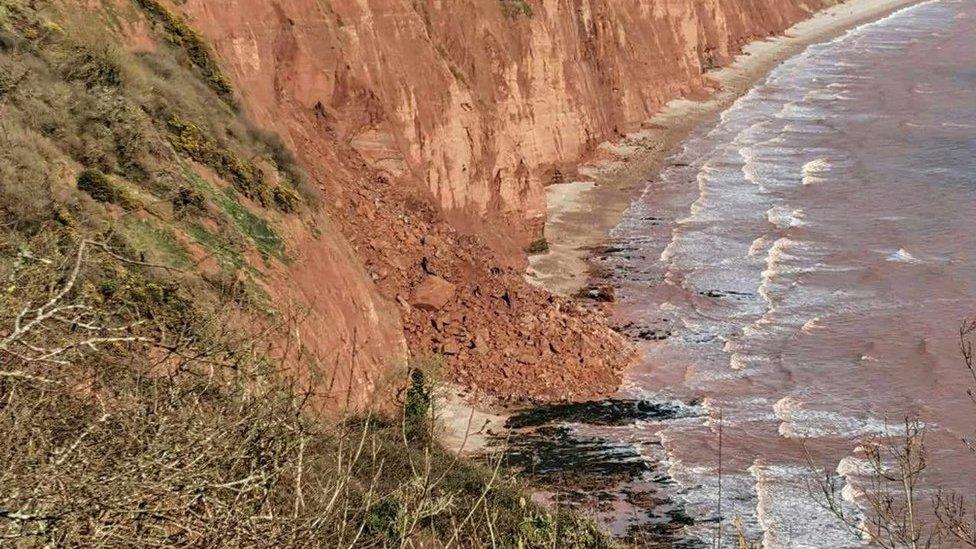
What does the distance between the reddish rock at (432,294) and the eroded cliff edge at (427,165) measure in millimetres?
46

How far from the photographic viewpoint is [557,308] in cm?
3089

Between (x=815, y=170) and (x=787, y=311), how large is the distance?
727 inches

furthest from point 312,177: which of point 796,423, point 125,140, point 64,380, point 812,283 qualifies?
point 64,380

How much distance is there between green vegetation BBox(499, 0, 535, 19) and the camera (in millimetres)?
44719

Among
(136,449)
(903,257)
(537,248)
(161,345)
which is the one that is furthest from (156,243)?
(903,257)

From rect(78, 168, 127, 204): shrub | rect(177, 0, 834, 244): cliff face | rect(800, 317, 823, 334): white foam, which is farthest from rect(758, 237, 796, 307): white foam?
rect(78, 168, 127, 204): shrub

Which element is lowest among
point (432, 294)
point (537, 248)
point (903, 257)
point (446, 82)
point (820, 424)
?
point (903, 257)

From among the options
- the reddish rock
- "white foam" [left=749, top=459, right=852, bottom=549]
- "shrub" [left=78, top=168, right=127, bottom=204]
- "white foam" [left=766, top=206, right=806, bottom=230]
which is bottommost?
"white foam" [left=766, top=206, right=806, bottom=230]

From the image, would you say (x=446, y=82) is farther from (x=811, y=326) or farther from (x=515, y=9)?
(x=811, y=326)

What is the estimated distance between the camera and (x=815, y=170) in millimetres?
50469

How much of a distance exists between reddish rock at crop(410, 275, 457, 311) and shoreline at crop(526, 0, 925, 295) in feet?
18.2

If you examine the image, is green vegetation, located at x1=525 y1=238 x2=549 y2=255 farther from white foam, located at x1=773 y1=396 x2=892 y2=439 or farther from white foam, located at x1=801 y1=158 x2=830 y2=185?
white foam, located at x1=801 y1=158 x2=830 y2=185

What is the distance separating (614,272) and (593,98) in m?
17.2

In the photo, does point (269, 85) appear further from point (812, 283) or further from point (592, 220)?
point (812, 283)
